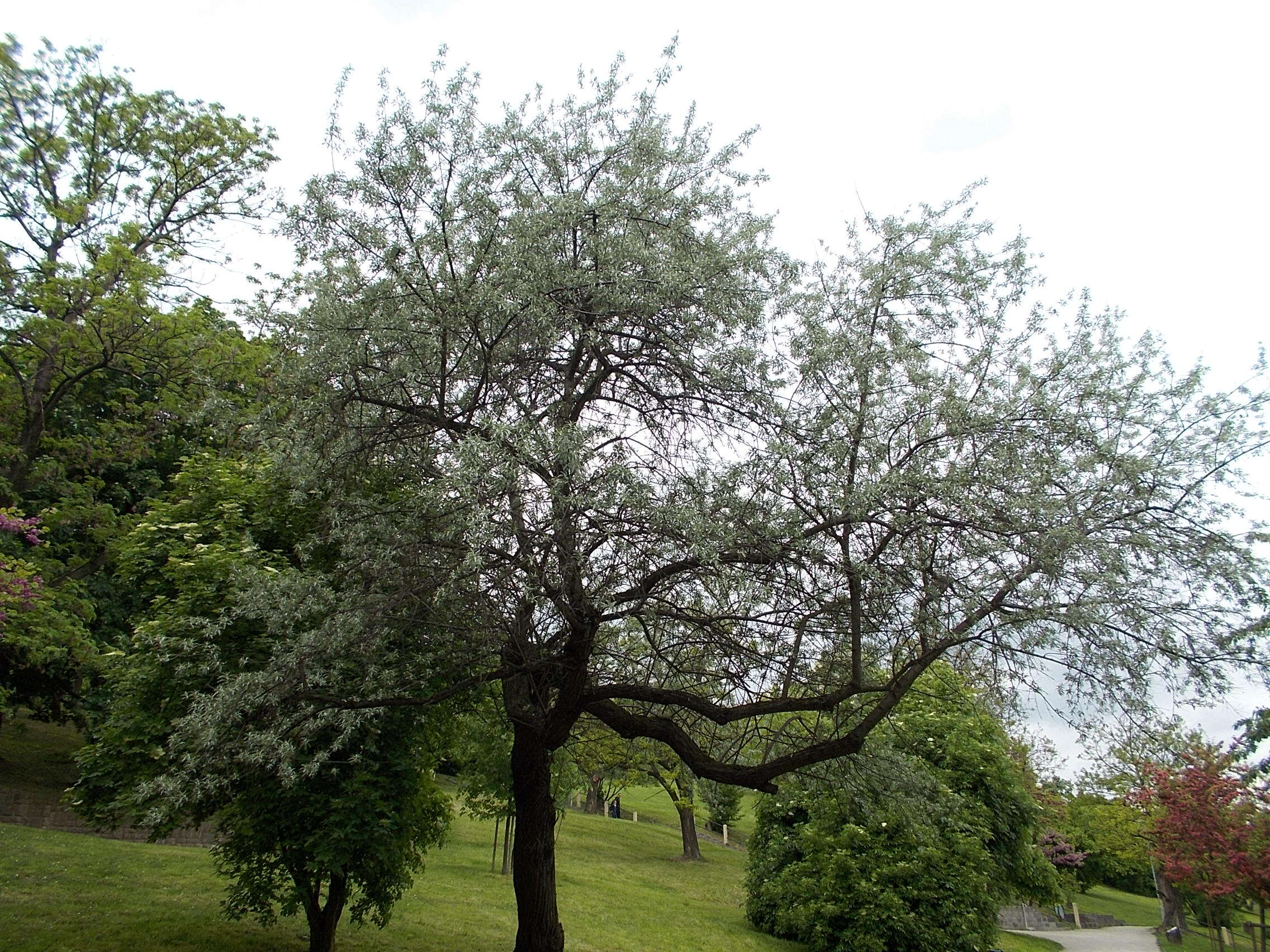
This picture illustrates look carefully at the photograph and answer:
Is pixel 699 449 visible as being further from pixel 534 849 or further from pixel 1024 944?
pixel 1024 944

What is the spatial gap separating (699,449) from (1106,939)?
107ft

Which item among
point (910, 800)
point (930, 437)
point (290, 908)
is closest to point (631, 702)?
point (910, 800)

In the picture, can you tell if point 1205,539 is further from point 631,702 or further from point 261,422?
point 261,422

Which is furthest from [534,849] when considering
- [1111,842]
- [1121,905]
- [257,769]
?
[1121,905]

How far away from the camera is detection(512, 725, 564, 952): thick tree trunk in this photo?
891 centimetres

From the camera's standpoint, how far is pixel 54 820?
1708 centimetres

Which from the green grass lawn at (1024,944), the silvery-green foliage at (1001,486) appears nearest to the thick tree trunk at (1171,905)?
the green grass lawn at (1024,944)

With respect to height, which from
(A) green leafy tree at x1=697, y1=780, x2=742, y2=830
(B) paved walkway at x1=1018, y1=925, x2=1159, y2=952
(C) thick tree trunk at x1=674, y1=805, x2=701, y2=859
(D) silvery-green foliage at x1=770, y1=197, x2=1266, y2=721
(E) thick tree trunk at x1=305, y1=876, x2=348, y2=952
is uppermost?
(D) silvery-green foliage at x1=770, y1=197, x2=1266, y2=721

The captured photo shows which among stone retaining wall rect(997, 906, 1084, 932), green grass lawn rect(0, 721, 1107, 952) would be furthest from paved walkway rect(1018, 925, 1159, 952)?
green grass lawn rect(0, 721, 1107, 952)

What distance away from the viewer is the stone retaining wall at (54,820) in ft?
55.1

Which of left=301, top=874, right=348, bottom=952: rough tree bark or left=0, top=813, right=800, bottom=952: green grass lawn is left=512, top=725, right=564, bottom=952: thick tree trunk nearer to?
left=301, top=874, right=348, bottom=952: rough tree bark

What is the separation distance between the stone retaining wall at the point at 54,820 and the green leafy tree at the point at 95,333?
200cm

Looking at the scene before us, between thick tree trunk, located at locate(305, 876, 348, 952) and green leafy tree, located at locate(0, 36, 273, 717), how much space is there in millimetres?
6558

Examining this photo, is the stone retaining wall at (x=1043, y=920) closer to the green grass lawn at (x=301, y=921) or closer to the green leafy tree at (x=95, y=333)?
the green grass lawn at (x=301, y=921)
